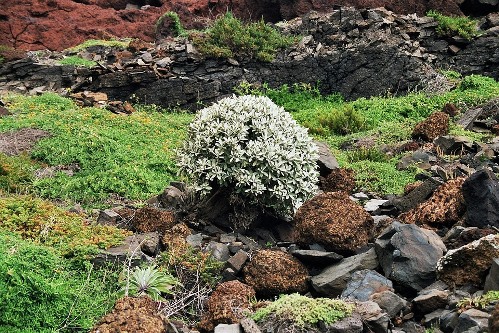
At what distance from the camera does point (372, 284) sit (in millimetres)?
5336

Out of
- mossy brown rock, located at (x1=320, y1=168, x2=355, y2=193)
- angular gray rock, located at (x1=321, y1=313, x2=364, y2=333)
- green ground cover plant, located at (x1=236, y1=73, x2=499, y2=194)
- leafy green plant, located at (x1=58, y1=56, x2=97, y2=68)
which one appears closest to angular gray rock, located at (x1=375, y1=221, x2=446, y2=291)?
angular gray rock, located at (x1=321, y1=313, x2=364, y2=333)

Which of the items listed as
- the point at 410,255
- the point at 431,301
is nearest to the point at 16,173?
the point at 410,255

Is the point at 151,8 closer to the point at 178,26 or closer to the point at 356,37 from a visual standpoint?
the point at 178,26

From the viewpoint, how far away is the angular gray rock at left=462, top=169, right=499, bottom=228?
5.93 meters

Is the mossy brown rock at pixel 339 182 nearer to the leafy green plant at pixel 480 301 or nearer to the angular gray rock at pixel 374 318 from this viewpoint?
the angular gray rock at pixel 374 318

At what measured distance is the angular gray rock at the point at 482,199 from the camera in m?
5.93

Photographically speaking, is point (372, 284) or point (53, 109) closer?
point (372, 284)

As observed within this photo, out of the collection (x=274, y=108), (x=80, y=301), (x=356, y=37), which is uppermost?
(x=274, y=108)

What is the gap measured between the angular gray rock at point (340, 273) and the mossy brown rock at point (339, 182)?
2907 mm

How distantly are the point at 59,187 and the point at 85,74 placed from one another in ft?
29.0

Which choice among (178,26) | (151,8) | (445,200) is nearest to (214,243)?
(445,200)

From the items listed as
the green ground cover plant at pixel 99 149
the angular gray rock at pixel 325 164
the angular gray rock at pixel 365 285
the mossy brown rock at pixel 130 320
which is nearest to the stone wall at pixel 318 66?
the green ground cover plant at pixel 99 149

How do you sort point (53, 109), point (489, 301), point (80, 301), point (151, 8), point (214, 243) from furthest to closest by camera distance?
point (151, 8), point (53, 109), point (214, 243), point (80, 301), point (489, 301)

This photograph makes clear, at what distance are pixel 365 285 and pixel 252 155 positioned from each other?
243 centimetres
